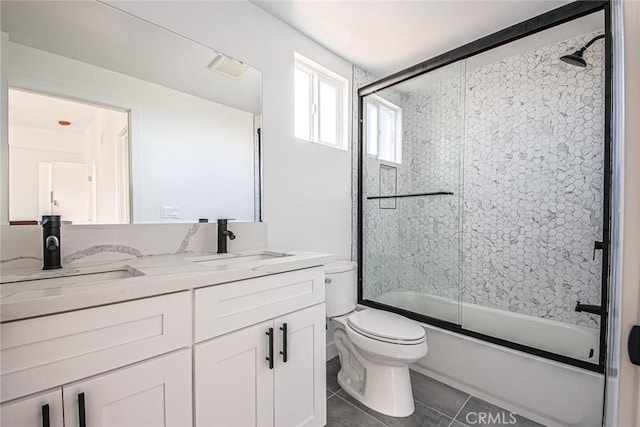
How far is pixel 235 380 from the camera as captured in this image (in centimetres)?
101

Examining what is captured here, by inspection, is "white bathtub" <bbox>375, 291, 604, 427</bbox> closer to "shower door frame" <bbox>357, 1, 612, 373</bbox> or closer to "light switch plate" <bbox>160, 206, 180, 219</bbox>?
"shower door frame" <bbox>357, 1, 612, 373</bbox>

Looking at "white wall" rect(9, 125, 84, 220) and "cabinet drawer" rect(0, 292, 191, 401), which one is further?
"white wall" rect(9, 125, 84, 220)

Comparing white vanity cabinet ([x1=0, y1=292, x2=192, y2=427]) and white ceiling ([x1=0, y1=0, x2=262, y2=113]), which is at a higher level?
Result: white ceiling ([x1=0, y1=0, x2=262, y2=113])

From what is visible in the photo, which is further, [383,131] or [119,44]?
[383,131]

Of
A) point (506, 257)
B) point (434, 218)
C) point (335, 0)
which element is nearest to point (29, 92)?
point (335, 0)

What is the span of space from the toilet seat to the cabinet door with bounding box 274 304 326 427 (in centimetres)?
36

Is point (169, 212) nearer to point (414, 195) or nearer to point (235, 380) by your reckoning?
point (235, 380)

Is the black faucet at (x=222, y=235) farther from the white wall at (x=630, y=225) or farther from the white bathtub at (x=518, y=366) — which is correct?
the white bathtub at (x=518, y=366)

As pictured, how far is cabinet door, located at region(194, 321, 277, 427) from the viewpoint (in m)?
0.92

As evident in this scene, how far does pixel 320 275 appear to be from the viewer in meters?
1.36

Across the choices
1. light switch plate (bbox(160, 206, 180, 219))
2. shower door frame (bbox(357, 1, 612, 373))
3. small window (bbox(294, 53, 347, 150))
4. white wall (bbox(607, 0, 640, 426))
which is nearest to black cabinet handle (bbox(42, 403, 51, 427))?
light switch plate (bbox(160, 206, 180, 219))

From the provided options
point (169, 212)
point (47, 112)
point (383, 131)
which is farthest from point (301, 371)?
point (383, 131)

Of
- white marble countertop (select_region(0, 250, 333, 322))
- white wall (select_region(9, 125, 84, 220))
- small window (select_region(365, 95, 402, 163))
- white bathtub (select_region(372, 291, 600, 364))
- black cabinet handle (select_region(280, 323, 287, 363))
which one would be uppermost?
small window (select_region(365, 95, 402, 163))

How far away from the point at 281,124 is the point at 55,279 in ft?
4.45
